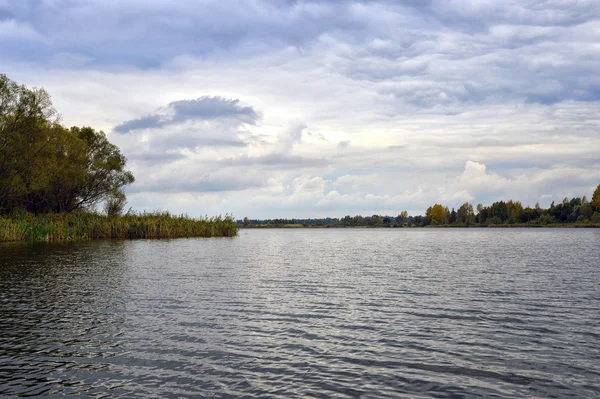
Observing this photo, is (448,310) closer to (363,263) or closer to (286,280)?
(286,280)

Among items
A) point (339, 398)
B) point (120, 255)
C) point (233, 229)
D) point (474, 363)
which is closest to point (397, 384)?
point (339, 398)

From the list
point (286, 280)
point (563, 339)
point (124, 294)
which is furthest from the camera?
point (286, 280)

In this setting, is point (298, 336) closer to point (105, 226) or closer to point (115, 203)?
point (105, 226)

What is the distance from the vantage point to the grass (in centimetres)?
6856

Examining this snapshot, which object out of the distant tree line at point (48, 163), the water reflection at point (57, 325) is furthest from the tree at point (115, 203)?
the water reflection at point (57, 325)

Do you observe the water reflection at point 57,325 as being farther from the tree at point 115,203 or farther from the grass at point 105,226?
the tree at point 115,203

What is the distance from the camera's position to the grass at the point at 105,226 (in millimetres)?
68562

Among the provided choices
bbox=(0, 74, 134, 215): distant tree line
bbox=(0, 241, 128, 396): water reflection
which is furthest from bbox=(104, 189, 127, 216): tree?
bbox=(0, 241, 128, 396): water reflection

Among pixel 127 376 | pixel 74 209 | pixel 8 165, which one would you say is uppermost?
pixel 8 165

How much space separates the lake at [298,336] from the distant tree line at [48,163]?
49318mm

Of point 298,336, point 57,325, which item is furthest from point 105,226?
point 298,336

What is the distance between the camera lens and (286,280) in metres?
31.2

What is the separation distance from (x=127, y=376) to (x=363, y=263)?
32.7 m

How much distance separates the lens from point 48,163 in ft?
254
